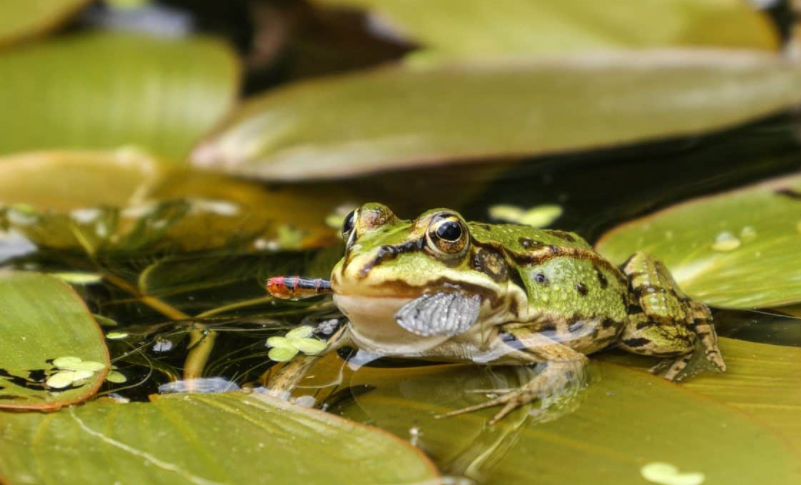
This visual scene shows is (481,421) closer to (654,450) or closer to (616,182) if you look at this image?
(654,450)

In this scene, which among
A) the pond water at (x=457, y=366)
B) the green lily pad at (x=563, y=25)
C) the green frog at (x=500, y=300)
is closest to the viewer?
the pond water at (x=457, y=366)

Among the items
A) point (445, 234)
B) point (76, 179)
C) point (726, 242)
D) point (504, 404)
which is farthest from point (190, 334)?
point (726, 242)

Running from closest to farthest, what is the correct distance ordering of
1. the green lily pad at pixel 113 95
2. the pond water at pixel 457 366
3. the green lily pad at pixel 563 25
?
the pond water at pixel 457 366 < the green lily pad at pixel 113 95 < the green lily pad at pixel 563 25

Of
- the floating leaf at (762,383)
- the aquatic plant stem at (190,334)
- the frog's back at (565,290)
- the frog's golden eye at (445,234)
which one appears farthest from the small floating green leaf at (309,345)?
the floating leaf at (762,383)

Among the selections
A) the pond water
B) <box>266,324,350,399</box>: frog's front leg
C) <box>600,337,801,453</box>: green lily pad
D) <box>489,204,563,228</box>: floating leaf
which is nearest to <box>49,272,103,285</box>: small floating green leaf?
the pond water

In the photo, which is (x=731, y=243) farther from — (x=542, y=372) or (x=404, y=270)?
(x=404, y=270)

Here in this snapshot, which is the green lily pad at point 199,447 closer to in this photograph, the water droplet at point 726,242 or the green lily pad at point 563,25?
the water droplet at point 726,242
